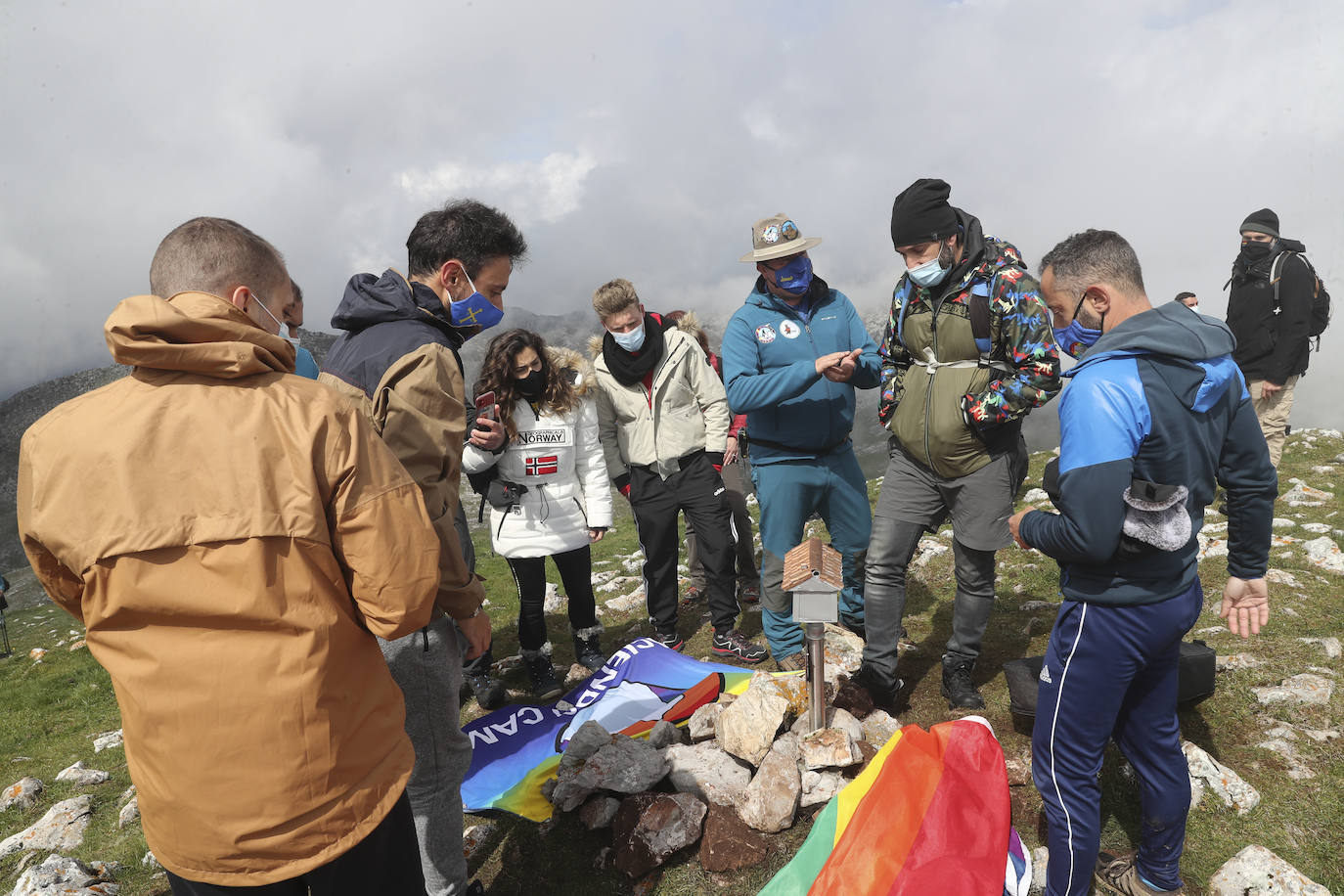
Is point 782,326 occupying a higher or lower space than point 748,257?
lower

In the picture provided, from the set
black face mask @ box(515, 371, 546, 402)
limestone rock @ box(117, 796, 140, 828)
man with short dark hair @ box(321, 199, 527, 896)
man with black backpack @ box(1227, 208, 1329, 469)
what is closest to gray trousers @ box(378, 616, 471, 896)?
man with short dark hair @ box(321, 199, 527, 896)

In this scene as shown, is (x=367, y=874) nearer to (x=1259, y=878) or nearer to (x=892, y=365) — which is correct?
(x=1259, y=878)

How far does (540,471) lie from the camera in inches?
221

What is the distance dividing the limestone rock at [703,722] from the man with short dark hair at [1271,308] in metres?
8.12

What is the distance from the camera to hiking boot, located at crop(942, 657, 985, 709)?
4.68 m

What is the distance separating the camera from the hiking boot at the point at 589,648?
6078 mm

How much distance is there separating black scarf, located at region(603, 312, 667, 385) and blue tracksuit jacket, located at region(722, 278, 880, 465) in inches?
35.5

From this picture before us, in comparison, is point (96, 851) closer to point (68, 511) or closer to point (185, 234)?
point (68, 511)

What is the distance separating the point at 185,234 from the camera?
2.17 m

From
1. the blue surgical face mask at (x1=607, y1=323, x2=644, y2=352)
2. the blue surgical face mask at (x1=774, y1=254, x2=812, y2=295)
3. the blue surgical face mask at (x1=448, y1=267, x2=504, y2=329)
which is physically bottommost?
the blue surgical face mask at (x1=607, y1=323, x2=644, y2=352)

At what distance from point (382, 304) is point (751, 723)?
298 centimetres

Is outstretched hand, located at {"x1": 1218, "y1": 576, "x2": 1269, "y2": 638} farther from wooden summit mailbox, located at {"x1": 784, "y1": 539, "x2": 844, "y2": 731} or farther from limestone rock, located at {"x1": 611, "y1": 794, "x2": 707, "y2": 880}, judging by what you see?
limestone rock, located at {"x1": 611, "y1": 794, "x2": 707, "y2": 880}

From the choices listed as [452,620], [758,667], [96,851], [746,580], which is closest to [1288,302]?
[746,580]

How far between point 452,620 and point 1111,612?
2.68 meters
